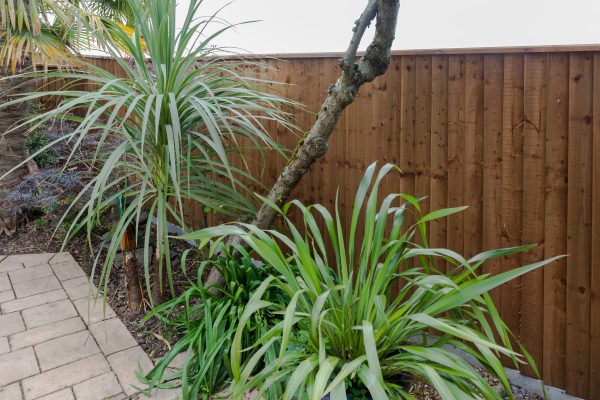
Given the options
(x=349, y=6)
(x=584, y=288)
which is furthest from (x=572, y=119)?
(x=349, y=6)

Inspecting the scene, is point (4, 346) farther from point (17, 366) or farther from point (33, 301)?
Answer: point (33, 301)

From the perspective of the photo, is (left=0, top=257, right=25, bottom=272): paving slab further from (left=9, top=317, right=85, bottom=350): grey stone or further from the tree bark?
the tree bark

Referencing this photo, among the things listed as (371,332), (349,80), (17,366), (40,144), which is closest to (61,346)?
(17,366)

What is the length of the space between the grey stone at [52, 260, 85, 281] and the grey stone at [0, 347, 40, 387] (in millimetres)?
1018

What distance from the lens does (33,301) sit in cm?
296

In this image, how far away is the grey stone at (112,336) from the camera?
2410 mm

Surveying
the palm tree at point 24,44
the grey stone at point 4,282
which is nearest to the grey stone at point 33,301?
the grey stone at point 4,282

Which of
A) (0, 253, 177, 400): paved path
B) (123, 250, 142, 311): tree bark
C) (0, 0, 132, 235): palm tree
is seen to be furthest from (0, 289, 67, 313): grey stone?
(0, 0, 132, 235): palm tree

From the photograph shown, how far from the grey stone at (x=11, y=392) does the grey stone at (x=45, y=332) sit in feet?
Result: 1.24

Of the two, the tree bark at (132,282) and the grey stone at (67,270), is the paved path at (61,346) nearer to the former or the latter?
the grey stone at (67,270)

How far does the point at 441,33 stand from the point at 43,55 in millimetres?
3145

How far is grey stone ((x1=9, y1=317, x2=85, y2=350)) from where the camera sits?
2.47 meters

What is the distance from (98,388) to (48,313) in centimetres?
96

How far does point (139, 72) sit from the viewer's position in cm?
234
